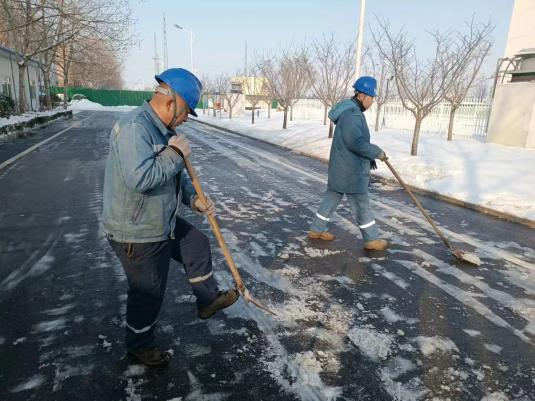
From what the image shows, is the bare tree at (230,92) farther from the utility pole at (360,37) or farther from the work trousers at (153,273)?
the work trousers at (153,273)

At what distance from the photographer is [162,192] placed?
7.77 ft

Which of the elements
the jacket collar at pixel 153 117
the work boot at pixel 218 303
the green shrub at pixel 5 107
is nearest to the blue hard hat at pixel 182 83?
the jacket collar at pixel 153 117

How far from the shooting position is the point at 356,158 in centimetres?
470

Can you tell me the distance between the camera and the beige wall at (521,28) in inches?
693

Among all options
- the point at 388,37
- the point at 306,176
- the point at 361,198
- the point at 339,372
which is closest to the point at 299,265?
the point at 361,198

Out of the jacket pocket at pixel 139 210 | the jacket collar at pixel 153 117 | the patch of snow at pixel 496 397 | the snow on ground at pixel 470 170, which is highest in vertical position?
the jacket collar at pixel 153 117

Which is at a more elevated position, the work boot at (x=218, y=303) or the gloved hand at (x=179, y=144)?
the gloved hand at (x=179, y=144)

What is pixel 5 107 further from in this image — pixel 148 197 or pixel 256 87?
pixel 256 87

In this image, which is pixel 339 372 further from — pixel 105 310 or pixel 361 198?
pixel 361 198

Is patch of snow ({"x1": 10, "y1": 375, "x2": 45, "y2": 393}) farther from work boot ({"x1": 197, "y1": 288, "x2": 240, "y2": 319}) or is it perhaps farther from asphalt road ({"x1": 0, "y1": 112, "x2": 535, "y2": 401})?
work boot ({"x1": 197, "y1": 288, "x2": 240, "y2": 319})

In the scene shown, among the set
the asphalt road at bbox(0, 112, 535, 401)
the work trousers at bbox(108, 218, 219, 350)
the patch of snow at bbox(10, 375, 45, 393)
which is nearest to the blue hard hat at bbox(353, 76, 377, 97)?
the asphalt road at bbox(0, 112, 535, 401)

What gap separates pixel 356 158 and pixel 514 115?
43.3 feet

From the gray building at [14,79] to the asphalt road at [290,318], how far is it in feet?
82.5

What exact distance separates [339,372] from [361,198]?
2511 millimetres
